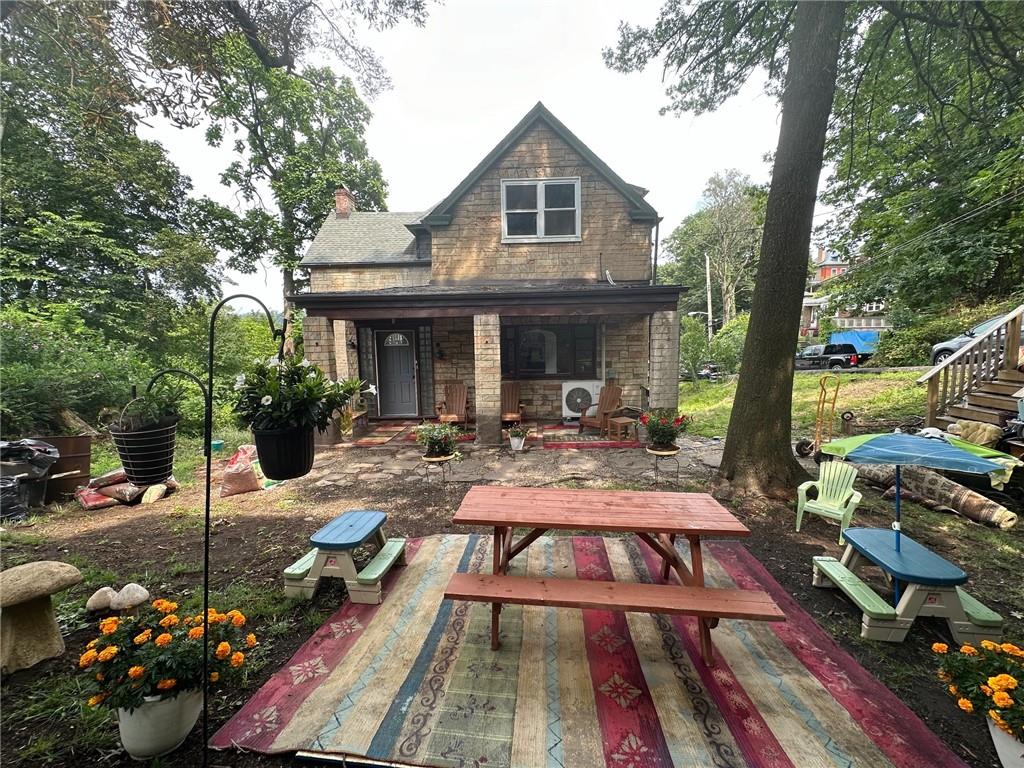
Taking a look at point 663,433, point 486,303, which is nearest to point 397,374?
point 486,303

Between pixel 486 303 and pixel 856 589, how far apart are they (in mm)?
6767

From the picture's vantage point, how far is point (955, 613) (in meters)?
2.61

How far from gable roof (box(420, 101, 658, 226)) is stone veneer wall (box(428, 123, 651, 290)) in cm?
12

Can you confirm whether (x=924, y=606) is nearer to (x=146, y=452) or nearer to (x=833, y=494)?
(x=833, y=494)

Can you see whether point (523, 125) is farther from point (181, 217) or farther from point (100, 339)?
point (181, 217)

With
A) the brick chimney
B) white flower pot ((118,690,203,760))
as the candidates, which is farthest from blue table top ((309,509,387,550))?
the brick chimney

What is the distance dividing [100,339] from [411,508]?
35.1 feet

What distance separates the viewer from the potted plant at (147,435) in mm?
2078

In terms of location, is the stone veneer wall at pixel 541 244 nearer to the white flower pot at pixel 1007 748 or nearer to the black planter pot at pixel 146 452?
the black planter pot at pixel 146 452

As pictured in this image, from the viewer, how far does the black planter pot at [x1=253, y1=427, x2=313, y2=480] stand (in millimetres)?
2273

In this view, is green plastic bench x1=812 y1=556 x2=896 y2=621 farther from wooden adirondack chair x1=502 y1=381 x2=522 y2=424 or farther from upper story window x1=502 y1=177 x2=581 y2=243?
upper story window x1=502 y1=177 x2=581 y2=243

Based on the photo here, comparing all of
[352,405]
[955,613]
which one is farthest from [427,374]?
[955,613]

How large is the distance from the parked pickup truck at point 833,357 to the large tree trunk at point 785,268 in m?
20.1

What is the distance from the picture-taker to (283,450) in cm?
231
